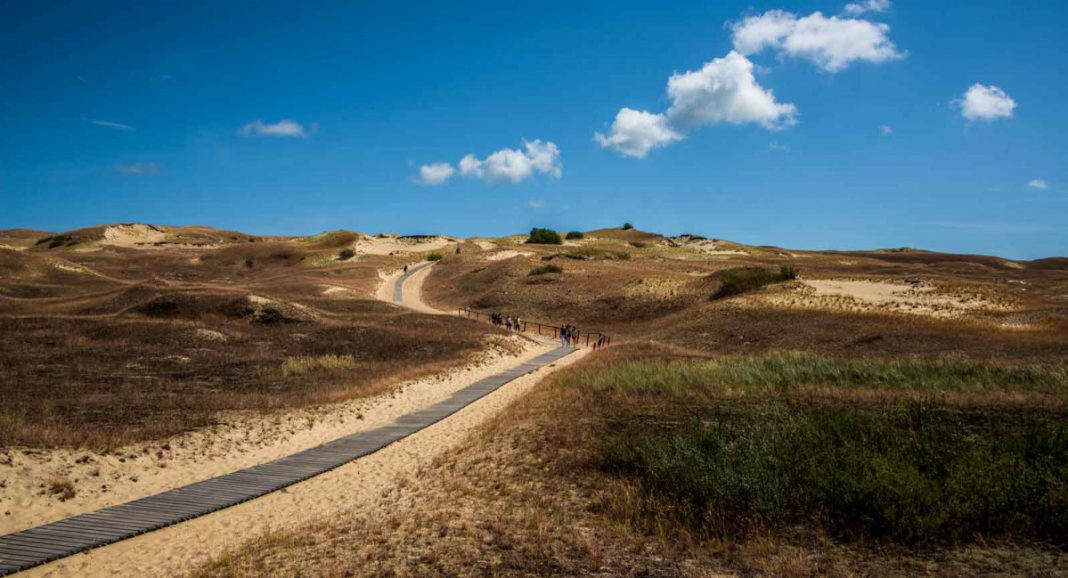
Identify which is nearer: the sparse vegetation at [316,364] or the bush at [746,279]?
the sparse vegetation at [316,364]

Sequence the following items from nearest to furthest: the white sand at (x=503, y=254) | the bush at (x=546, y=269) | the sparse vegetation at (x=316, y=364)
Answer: the sparse vegetation at (x=316, y=364) < the bush at (x=546, y=269) < the white sand at (x=503, y=254)

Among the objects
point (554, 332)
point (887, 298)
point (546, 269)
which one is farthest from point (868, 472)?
point (546, 269)

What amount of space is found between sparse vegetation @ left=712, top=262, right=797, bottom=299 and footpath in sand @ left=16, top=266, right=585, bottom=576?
3532 centimetres

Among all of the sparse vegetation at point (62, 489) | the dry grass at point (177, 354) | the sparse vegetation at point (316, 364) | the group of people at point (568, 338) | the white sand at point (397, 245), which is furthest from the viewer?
the white sand at point (397, 245)

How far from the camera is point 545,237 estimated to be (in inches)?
4857

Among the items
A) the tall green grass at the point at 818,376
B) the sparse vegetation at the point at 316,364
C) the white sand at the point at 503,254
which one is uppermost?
the white sand at the point at 503,254

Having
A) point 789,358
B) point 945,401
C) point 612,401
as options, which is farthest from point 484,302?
point 945,401

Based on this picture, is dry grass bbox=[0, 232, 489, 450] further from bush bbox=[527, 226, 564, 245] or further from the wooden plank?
bush bbox=[527, 226, 564, 245]

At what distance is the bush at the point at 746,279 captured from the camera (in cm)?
5150

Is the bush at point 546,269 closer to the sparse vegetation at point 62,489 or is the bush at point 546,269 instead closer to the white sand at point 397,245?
the white sand at point 397,245

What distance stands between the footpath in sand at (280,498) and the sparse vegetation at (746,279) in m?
35.3

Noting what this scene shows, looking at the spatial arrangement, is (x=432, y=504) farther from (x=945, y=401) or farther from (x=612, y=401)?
(x=945, y=401)

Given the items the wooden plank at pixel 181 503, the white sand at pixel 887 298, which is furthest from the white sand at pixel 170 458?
the white sand at pixel 887 298

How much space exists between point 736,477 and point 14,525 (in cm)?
1254
